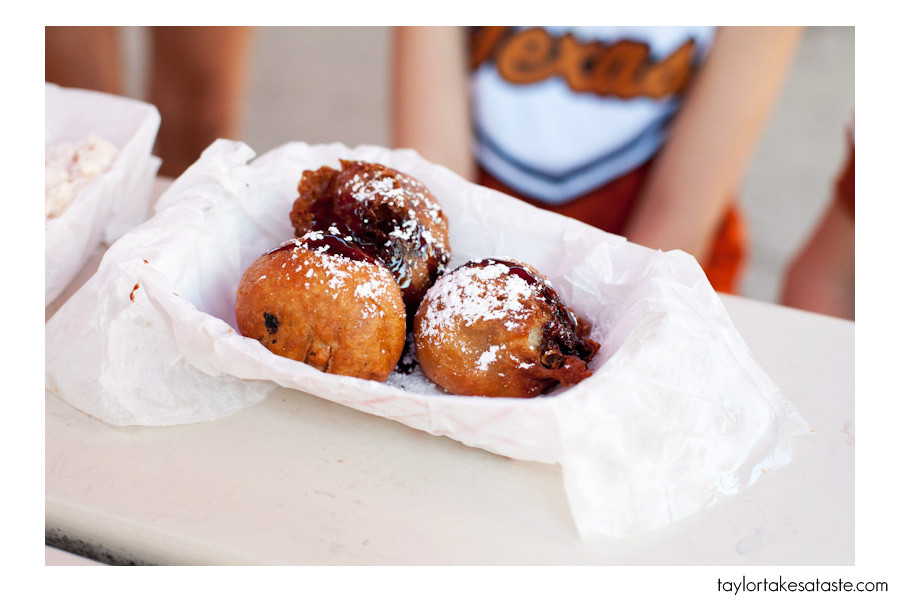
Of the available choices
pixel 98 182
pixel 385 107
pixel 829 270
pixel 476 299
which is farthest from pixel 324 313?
pixel 385 107

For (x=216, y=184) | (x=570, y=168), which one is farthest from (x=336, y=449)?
(x=570, y=168)

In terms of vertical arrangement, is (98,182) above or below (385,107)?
above

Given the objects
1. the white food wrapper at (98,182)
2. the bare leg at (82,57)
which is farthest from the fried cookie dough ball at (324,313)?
the bare leg at (82,57)

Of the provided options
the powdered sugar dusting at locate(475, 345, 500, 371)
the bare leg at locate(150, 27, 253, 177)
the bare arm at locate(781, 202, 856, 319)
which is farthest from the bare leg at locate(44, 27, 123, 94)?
the bare arm at locate(781, 202, 856, 319)

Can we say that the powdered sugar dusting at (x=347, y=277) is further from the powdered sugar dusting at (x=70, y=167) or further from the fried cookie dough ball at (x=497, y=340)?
the powdered sugar dusting at (x=70, y=167)

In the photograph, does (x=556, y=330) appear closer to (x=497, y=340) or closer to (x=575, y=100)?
(x=497, y=340)

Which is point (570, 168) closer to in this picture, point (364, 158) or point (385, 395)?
point (364, 158)
